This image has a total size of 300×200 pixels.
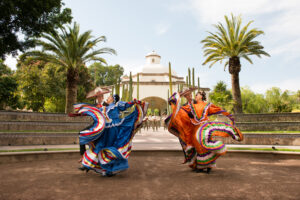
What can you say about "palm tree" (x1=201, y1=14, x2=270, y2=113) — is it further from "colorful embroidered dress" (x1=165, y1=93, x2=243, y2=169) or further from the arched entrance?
the arched entrance

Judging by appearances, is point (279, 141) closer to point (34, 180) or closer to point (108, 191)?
point (108, 191)

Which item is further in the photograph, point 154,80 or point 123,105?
point 154,80

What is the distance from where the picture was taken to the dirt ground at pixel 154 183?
339 cm

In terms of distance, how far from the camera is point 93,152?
4.97m

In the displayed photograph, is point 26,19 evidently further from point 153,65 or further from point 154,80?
point 153,65

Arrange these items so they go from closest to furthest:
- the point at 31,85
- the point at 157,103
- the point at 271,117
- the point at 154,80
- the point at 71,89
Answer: the point at 271,117 → the point at 71,89 → the point at 31,85 → the point at 157,103 → the point at 154,80

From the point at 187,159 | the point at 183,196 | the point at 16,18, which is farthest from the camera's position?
the point at 16,18

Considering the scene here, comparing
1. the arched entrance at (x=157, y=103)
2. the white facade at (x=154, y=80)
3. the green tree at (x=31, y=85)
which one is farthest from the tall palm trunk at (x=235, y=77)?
the arched entrance at (x=157, y=103)

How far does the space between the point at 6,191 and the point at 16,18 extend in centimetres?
1181

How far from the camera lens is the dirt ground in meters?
3.39

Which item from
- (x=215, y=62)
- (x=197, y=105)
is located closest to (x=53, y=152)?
(x=197, y=105)

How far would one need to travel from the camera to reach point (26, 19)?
12.1 metres

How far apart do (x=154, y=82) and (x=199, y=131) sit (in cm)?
3834

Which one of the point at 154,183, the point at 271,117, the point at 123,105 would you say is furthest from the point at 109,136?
the point at 271,117
